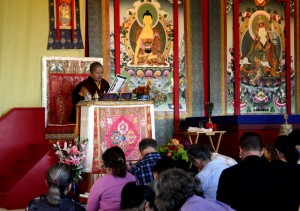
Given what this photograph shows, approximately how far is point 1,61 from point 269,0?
19.0ft

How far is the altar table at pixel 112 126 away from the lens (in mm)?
7070

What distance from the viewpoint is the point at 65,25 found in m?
9.41

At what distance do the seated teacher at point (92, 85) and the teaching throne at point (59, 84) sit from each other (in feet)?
1.48

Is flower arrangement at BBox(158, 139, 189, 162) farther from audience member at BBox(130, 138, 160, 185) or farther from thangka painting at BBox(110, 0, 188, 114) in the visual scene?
thangka painting at BBox(110, 0, 188, 114)

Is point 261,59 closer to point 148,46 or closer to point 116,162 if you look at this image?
point 148,46

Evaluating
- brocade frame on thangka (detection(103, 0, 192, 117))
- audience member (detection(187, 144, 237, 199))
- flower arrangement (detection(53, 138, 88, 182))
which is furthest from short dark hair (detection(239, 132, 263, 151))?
brocade frame on thangka (detection(103, 0, 192, 117))

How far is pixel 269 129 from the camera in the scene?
10.1 metres

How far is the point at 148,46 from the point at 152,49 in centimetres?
10

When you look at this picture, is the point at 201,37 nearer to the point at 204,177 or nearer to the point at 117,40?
the point at 117,40

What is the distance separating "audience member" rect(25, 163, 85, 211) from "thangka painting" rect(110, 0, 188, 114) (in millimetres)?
6807

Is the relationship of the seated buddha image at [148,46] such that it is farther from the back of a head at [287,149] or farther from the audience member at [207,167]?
the back of a head at [287,149]

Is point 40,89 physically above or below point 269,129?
above

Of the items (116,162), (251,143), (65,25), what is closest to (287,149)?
(251,143)

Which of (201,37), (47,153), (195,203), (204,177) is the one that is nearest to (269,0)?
(201,37)
